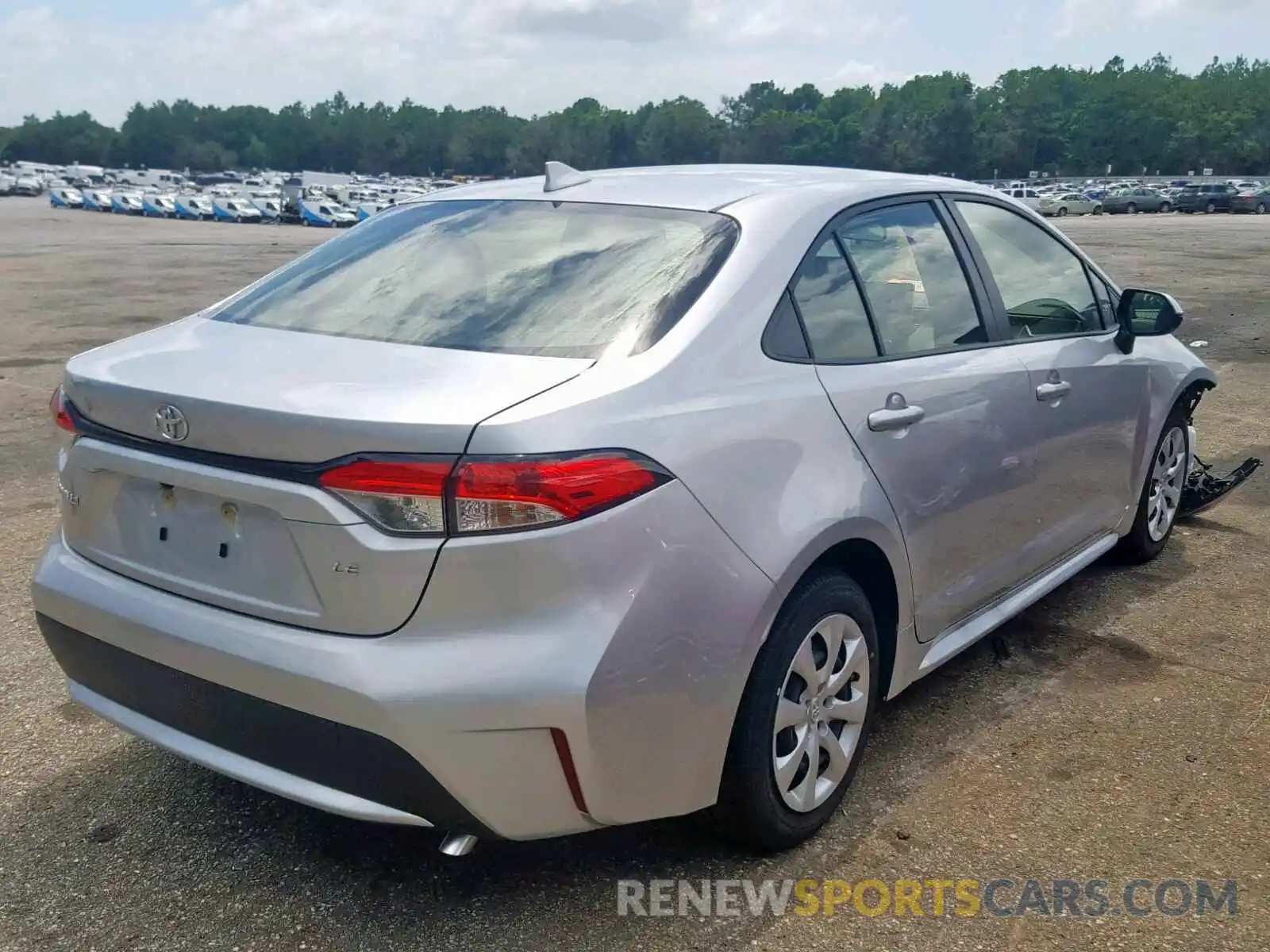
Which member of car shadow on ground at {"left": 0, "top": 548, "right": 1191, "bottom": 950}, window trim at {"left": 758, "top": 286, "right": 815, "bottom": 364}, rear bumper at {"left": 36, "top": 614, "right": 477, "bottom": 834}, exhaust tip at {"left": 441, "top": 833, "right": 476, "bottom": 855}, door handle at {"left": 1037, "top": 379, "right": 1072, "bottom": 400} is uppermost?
window trim at {"left": 758, "top": 286, "right": 815, "bottom": 364}

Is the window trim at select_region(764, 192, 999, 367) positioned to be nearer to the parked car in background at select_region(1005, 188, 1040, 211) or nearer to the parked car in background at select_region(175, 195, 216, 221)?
the parked car in background at select_region(1005, 188, 1040, 211)

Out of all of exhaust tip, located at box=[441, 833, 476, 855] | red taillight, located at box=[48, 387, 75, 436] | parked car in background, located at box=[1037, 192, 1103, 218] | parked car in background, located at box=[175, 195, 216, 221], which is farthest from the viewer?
parked car in background, located at box=[175, 195, 216, 221]

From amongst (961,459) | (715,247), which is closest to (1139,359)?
(961,459)

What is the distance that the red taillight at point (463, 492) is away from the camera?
7.33 feet

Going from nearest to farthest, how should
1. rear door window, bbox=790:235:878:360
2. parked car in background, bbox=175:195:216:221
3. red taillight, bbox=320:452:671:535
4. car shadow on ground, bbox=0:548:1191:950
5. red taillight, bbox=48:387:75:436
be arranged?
red taillight, bbox=320:452:671:535, car shadow on ground, bbox=0:548:1191:950, red taillight, bbox=48:387:75:436, rear door window, bbox=790:235:878:360, parked car in background, bbox=175:195:216:221

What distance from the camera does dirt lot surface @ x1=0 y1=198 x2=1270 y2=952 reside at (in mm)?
2625

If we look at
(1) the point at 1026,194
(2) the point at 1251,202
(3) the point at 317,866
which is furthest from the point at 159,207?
(3) the point at 317,866

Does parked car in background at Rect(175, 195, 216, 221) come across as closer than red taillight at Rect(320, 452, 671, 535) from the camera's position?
No

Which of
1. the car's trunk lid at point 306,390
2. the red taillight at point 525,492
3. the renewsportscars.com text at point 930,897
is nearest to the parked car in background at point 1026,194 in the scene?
the renewsportscars.com text at point 930,897

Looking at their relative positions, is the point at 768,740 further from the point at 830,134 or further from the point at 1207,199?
the point at 830,134

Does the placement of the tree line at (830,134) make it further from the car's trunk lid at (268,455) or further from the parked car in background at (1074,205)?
the car's trunk lid at (268,455)

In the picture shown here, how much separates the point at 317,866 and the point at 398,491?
3.74 feet

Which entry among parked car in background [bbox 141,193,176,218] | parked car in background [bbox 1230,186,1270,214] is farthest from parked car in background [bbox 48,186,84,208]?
parked car in background [bbox 1230,186,1270,214]

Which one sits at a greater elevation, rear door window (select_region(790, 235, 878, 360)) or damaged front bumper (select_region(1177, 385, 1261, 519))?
rear door window (select_region(790, 235, 878, 360))
